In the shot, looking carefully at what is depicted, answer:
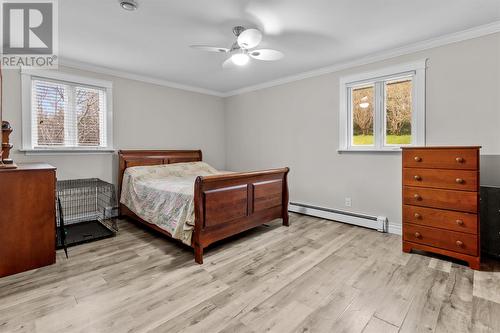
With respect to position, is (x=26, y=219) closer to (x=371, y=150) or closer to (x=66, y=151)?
(x=66, y=151)

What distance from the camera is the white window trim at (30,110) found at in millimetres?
3330

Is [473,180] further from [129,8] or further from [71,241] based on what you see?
[71,241]

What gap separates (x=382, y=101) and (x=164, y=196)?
315 cm

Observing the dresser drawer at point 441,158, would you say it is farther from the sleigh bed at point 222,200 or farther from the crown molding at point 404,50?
the sleigh bed at point 222,200

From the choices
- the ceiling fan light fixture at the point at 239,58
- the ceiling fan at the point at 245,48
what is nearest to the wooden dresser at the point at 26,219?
the ceiling fan at the point at 245,48

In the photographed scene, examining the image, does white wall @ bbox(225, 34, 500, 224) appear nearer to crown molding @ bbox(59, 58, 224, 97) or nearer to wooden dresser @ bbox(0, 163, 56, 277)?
crown molding @ bbox(59, 58, 224, 97)

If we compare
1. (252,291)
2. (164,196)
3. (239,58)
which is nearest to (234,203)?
(164,196)

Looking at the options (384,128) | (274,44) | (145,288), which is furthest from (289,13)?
(145,288)

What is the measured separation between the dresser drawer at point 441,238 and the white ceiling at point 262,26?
2096 mm

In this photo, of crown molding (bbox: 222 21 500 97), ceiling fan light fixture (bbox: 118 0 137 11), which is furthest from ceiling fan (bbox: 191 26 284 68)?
crown molding (bbox: 222 21 500 97)

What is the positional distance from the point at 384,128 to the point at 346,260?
1953 mm

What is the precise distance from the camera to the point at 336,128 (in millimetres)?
3904

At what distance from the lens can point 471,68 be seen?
9.12 ft

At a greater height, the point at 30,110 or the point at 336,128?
the point at 30,110
